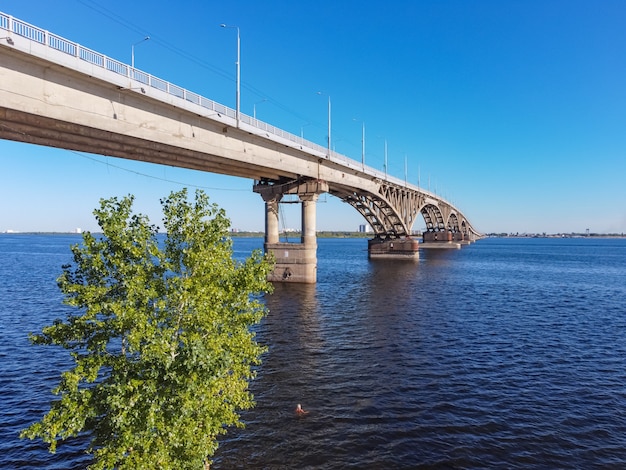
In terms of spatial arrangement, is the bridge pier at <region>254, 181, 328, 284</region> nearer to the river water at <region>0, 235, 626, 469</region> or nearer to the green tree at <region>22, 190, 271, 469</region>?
the river water at <region>0, 235, 626, 469</region>

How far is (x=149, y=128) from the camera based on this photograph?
2855 cm

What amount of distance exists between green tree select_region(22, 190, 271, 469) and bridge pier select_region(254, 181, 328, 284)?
41.2 meters

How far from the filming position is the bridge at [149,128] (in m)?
21.0

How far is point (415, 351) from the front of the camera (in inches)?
992

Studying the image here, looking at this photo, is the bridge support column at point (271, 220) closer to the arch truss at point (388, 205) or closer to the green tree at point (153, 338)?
the arch truss at point (388, 205)

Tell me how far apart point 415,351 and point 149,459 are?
63.1ft

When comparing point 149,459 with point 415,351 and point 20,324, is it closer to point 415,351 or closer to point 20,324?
point 415,351

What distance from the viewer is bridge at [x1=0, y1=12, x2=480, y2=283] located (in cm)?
2097

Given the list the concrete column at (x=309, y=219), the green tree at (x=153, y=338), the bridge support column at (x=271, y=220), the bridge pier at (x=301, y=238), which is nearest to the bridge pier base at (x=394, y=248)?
the bridge pier at (x=301, y=238)

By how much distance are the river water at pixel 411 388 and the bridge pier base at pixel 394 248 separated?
57.8 meters

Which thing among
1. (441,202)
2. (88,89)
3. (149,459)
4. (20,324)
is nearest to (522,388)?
(149,459)

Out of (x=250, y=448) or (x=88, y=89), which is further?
(x=88, y=89)

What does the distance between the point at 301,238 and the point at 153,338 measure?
45032mm

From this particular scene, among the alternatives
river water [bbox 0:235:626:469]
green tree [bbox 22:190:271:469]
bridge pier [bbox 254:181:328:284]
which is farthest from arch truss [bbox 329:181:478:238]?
green tree [bbox 22:190:271:469]
